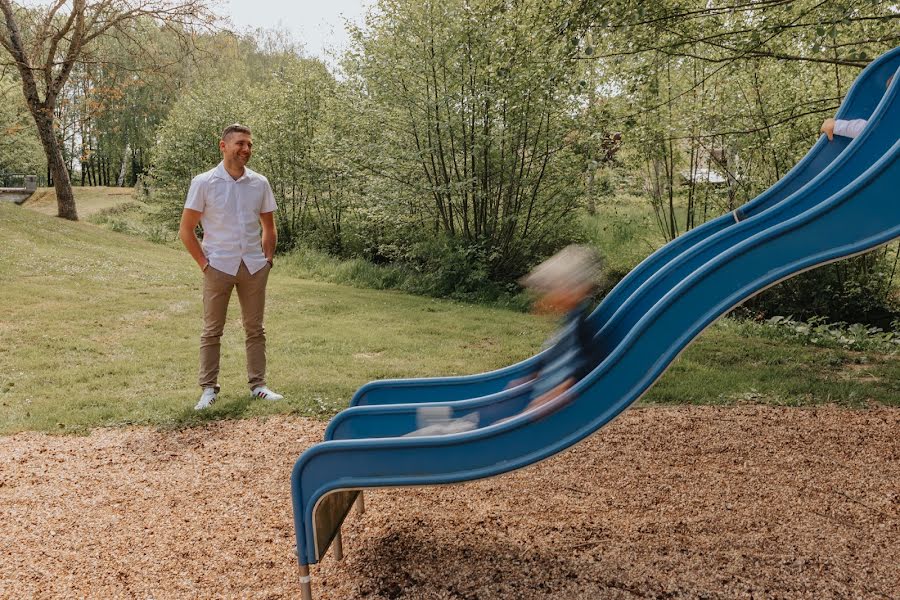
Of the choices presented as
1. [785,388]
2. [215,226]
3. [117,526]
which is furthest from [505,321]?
[117,526]

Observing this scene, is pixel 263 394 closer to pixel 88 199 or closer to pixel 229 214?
pixel 229 214

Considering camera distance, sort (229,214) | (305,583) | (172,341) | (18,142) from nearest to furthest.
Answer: (305,583) < (229,214) < (172,341) < (18,142)

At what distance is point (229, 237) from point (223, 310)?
56 cm

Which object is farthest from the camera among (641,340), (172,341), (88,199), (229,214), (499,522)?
(88,199)

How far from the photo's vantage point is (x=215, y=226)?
503cm

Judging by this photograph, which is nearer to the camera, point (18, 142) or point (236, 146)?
point (236, 146)

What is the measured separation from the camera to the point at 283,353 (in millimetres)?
7164

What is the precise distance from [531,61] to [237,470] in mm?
5448

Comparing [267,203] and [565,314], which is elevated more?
[267,203]

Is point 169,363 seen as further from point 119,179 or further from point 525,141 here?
point 119,179

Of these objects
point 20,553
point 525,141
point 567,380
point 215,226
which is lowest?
point 20,553

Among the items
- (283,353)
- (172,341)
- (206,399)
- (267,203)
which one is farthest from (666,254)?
(172,341)

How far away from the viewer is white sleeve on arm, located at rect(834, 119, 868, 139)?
309cm

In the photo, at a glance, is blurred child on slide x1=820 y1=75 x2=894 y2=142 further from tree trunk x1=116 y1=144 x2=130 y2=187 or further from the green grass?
tree trunk x1=116 y1=144 x2=130 y2=187
